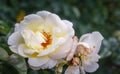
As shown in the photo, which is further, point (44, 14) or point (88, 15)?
point (88, 15)

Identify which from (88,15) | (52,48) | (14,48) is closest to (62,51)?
(52,48)

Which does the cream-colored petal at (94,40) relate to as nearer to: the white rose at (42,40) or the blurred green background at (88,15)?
the white rose at (42,40)

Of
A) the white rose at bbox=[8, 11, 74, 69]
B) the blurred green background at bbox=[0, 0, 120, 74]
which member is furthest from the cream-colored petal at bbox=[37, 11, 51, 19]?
the blurred green background at bbox=[0, 0, 120, 74]

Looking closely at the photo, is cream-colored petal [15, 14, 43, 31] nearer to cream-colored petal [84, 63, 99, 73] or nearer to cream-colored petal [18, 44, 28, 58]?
cream-colored petal [18, 44, 28, 58]

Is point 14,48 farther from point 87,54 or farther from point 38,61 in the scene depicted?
point 87,54

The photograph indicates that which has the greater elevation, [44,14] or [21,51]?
[44,14]

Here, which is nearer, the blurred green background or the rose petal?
the rose petal

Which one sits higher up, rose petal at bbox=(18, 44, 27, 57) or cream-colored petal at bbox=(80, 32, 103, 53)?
cream-colored petal at bbox=(80, 32, 103, 53)
